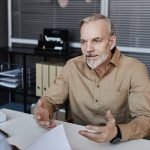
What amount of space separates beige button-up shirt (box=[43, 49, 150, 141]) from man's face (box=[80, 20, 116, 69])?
0.25 feet

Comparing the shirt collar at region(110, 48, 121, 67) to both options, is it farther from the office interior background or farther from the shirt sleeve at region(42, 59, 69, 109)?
the office interior background

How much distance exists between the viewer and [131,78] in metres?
1.57

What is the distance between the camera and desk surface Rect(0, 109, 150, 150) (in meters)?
1.16

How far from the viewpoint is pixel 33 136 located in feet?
4.07

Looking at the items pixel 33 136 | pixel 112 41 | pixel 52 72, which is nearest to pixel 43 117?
pixel 33 136

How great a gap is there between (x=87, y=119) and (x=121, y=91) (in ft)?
0.84

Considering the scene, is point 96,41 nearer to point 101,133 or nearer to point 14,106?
point 101,133

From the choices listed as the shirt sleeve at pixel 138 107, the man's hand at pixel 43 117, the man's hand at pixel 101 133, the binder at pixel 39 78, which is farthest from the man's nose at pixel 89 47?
the binder at pixel 39 78

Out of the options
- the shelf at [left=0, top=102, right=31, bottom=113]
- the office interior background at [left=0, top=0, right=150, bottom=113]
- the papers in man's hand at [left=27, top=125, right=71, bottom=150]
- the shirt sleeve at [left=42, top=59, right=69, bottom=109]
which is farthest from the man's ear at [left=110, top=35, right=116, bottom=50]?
the shelf at [left=0, top=102, right=31, bottom=113]

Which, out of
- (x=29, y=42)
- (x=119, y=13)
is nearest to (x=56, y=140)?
(x=119, y=13)

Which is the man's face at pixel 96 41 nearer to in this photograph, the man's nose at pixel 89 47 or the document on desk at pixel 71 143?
the man's nose at pixel 89 47

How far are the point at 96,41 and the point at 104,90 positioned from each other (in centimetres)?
28

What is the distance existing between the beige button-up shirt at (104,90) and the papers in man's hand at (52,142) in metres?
0.52

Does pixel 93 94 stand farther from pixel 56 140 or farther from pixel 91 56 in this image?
pixel 56 140
